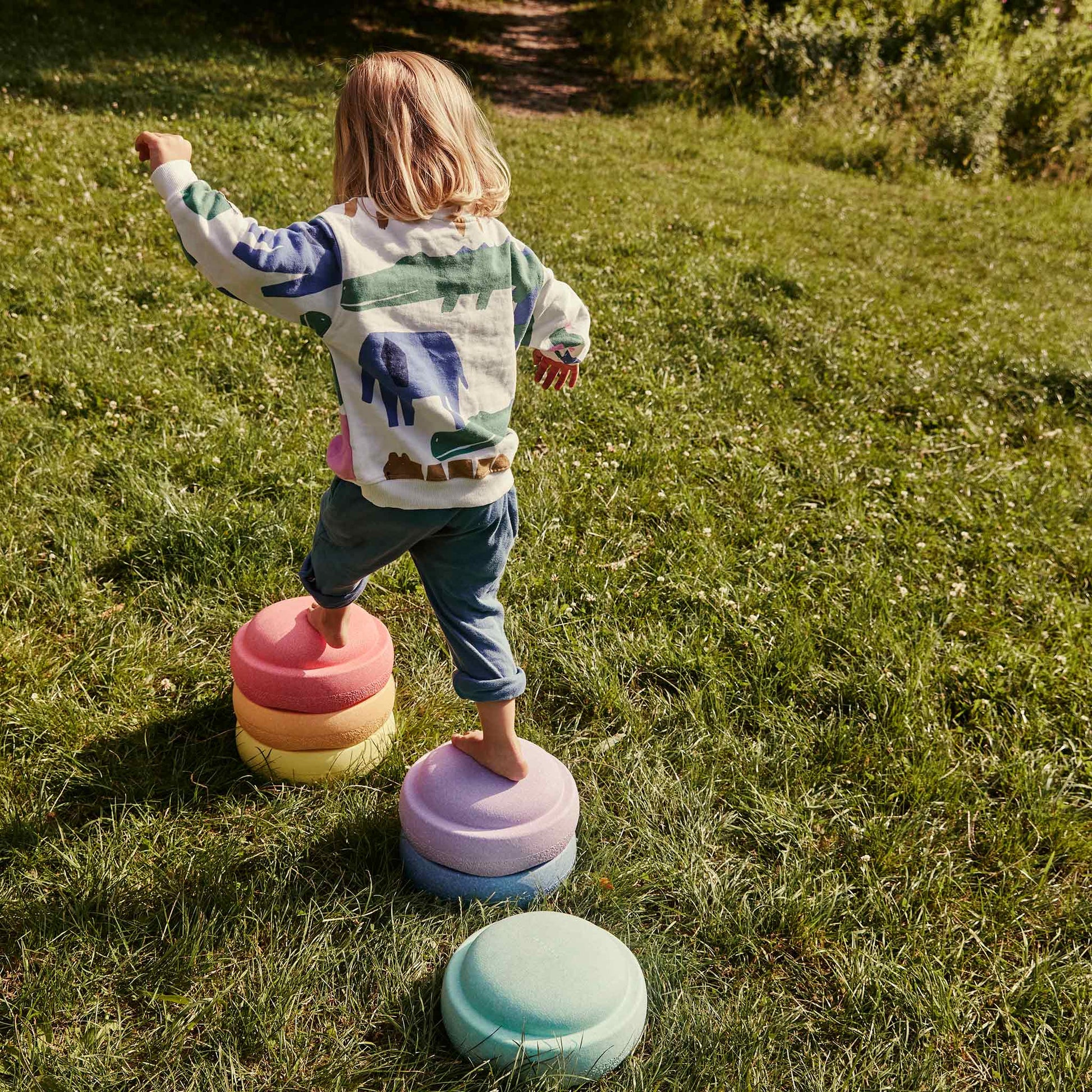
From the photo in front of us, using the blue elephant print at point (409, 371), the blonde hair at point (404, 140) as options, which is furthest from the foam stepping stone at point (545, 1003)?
the blonde hair at point (404, 140)

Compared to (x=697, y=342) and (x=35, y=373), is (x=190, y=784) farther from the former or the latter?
(x=697, y=342)

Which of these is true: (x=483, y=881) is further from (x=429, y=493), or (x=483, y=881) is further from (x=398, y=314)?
(x=398, y=314)

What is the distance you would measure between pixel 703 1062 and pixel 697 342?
17.6ft

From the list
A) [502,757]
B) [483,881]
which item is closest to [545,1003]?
[483,881]

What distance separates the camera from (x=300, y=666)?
3.17 metres

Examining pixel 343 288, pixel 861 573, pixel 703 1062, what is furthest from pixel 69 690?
pixel 861 573

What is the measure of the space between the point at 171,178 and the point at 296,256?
0.33 m

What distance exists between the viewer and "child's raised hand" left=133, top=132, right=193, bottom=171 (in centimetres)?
235

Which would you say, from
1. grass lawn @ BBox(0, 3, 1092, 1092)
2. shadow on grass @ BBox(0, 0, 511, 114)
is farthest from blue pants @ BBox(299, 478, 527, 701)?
shadow on grass @ BBox(0, 0, 511, 114)

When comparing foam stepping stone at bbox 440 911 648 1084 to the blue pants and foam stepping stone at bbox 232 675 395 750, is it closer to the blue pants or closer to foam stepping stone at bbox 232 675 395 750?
the blue pants

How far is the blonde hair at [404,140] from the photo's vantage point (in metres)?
2.53

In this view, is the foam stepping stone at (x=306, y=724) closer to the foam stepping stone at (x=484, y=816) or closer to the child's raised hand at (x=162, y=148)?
the foam stepping stone at (x=484, y=816)

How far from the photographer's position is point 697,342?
713 cm

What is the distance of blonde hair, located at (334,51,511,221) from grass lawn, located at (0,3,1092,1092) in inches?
75.8
